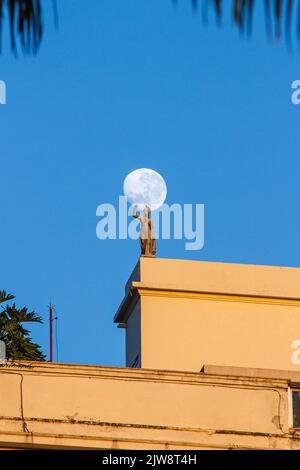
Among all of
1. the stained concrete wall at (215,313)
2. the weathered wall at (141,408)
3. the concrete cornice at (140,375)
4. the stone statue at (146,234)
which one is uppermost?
the stone statue at (146,234)

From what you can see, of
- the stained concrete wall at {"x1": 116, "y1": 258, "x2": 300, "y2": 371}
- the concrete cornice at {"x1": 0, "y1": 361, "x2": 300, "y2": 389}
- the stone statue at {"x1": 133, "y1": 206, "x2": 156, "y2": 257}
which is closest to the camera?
the concrete cornice at {"x1": 0, "y1": 361, "x2": 300, "y2": 389}

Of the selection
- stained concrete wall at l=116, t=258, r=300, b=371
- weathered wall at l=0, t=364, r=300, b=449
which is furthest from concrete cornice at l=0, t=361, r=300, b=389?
stained concrete wall at l=116, t=258, r=300, b=371

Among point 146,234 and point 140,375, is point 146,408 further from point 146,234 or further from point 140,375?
point 146,234

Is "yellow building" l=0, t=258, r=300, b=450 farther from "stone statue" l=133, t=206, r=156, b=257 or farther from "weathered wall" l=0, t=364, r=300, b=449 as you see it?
"stone statue" l=133, t=206, r=156, b=257

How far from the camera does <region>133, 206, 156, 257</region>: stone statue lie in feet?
110

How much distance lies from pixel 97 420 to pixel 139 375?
1403 mm

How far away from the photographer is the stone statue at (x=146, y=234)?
33625 millimetres

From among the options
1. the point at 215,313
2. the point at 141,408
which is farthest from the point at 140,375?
the point at 215,313

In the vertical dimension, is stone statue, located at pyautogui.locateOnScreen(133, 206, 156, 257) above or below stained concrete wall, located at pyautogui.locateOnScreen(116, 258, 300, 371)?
above

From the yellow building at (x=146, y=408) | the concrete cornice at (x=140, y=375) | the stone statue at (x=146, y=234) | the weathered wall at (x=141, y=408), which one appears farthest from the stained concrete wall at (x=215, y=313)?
the weathered wall at (x=141, y=408)

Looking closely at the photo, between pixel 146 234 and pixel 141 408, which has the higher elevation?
pixel 146 234

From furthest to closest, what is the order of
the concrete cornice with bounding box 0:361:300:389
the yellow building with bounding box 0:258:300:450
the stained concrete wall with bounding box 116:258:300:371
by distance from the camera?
the stained concrete wall with bounding box 116:258:300:371 < the concrete cornice with bounding box 0:361:300:389 < the yellow building with bounding box 0:258:300:450

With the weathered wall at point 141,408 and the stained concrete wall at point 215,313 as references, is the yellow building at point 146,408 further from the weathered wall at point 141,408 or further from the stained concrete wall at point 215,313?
the stained concrete wall at point 215,313

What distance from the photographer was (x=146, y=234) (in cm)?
3372
